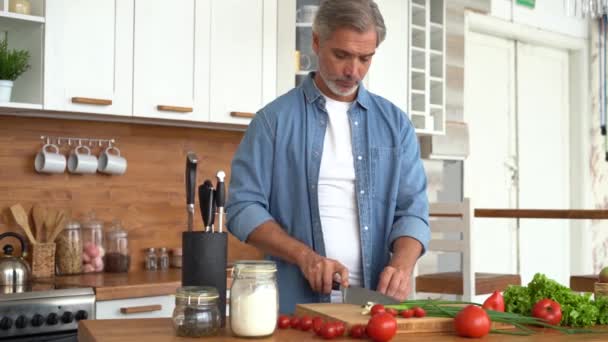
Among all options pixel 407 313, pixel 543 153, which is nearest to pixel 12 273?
pixel 407 313

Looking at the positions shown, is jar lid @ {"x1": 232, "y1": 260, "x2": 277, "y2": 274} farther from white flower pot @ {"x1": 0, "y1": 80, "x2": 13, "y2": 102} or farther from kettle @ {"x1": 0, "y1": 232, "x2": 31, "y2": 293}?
white flower pot @ {"x1": 0, "y1": 80, "x2": 13, "y2": 102}

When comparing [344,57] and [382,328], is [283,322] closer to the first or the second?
[382,328]

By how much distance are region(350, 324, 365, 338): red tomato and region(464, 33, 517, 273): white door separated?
3.90 meters

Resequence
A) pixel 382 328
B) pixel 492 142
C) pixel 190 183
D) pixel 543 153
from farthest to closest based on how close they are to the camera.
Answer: pixel 543 153 → pixel 492 142 → pixel 190 183 → pixel 382 328

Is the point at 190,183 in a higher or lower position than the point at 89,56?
lower

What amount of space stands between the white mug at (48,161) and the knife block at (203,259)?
6.46ft

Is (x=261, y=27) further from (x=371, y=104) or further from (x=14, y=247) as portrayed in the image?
(x=371, y=104)

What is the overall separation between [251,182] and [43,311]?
48.3 inches

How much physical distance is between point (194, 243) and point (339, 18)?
2.29 feet

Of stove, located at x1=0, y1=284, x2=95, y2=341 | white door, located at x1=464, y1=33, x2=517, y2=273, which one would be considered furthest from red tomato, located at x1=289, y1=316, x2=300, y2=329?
white door, located at x1=464, y1=33, x2=517, y2=273

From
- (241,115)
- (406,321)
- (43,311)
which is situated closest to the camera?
(406,321)

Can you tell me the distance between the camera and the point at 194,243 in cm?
160

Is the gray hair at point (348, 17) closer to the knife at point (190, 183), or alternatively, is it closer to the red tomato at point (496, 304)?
the knife at point (190, 183)

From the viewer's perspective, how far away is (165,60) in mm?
3477
